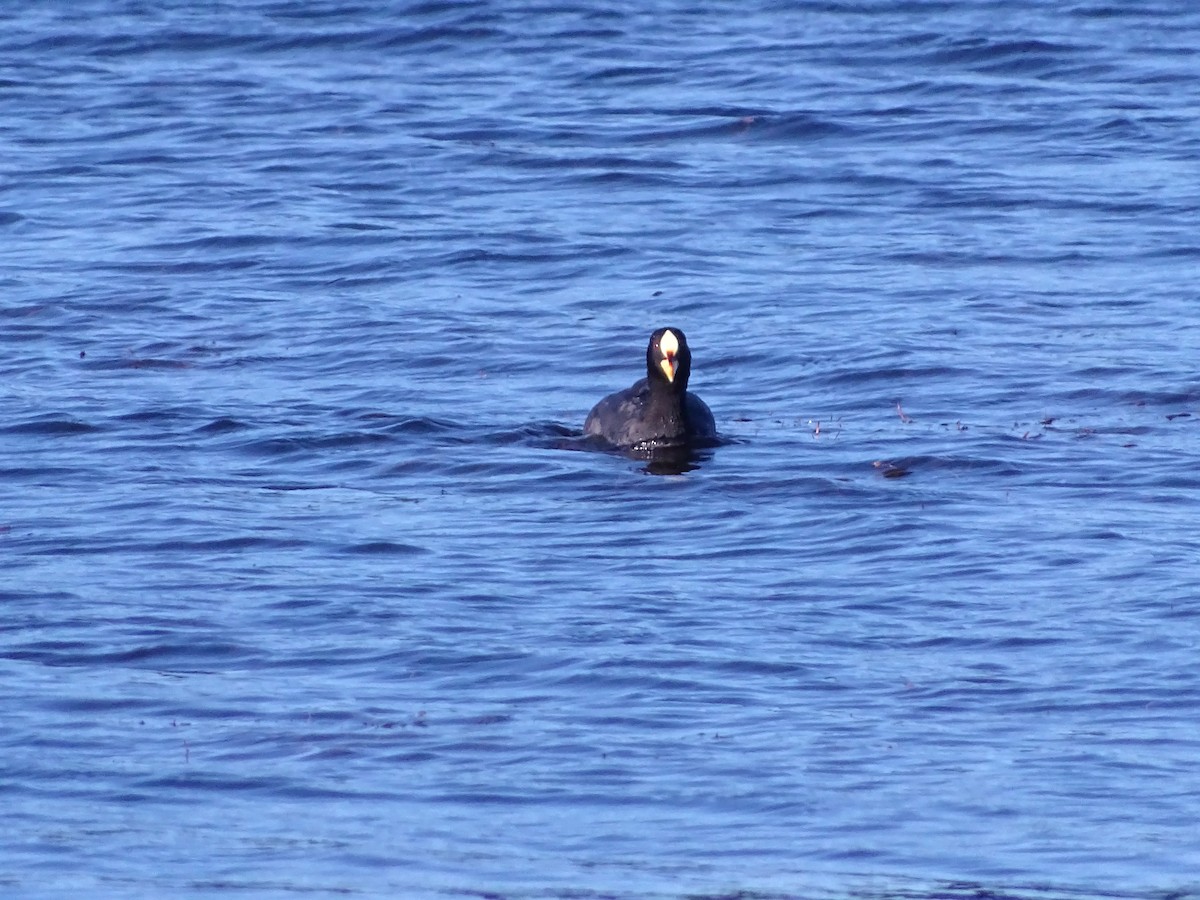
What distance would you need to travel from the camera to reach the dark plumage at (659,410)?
1497 cm

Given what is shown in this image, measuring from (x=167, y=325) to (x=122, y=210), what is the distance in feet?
16.3

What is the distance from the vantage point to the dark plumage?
14969 millimetres

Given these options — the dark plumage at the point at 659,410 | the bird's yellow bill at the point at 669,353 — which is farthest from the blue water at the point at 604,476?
the bird's yellow bill at the point at 669,353

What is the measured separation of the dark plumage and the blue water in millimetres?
288

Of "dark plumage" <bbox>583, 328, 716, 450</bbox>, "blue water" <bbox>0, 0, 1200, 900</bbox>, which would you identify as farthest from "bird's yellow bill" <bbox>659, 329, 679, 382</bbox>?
"blue water" <bbox>0, 0, 1200, 900</bbox>

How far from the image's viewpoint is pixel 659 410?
15.1 m

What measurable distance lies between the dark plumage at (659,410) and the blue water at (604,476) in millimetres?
288

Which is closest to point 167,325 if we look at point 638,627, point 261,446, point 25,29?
point 261,446

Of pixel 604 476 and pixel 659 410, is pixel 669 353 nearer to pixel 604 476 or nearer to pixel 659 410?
pixel 659 410

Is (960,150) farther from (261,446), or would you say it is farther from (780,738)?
(780,738)

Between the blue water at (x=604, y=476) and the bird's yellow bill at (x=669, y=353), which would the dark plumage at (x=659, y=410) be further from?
the blue water at (x=604, y=476)

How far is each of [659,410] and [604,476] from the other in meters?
0.84

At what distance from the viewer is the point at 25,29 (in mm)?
32031

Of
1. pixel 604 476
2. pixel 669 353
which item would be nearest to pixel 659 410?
pixel 669 353
